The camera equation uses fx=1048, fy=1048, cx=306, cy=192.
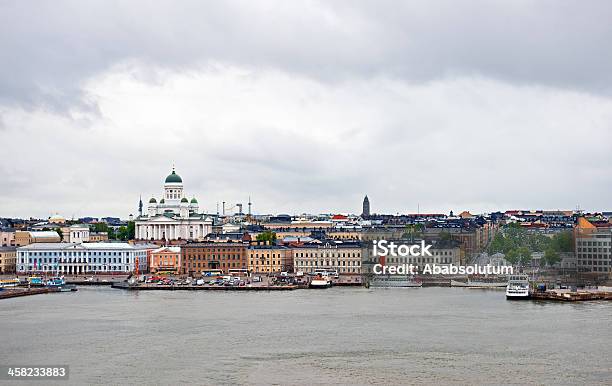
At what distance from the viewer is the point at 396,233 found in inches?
2286

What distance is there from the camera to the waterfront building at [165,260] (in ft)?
161

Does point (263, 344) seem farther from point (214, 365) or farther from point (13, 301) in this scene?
point (13, 301)

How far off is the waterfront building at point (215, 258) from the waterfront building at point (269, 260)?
384 millimetres

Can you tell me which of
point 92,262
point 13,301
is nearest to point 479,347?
point 13,301

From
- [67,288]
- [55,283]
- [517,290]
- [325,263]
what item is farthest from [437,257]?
[55,283]

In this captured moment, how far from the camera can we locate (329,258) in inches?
1890

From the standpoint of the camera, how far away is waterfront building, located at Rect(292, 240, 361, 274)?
157ft

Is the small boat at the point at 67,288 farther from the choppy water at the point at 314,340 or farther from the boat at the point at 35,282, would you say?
the choppy water at the point at 314,340

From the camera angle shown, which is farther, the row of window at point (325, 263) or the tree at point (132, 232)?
the tree at point (132, 232)

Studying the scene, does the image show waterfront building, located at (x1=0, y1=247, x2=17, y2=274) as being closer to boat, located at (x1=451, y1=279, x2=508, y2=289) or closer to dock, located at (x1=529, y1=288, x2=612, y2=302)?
boat, located at (x1=451, y1=279, x2=508, y2=289)

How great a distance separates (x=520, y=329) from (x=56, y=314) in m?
12.6

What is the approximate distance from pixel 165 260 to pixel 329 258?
26.0 ft

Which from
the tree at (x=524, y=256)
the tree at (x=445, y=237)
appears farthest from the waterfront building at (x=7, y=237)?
the tree at (x=524, y=256)

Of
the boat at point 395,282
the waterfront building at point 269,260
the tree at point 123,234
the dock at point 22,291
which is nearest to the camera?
the dock at point 22,291
